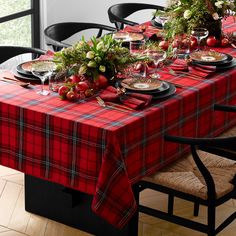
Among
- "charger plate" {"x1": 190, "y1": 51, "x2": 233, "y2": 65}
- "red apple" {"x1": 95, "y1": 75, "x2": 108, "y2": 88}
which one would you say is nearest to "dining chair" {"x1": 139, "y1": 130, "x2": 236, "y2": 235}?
"red apple" {"x1": 95, "y1": 75, "x2": 108, "y2": 88}

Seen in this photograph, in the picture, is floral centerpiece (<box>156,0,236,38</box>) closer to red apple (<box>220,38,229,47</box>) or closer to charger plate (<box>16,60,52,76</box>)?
red apple (<box>220,38,229,47</box>)

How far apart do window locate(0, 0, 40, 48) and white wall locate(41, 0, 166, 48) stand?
0.09 m

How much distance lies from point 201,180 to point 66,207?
853 millimetres

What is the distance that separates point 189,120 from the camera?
3.95 m

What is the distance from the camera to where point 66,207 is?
4164mm

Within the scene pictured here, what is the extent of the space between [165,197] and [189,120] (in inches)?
30.7

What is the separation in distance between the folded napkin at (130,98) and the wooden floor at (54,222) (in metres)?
0.86

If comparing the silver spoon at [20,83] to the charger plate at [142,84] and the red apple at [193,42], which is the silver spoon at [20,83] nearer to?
the charger plate at [142,84]

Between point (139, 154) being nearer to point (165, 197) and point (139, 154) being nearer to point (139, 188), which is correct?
point (139, 188)

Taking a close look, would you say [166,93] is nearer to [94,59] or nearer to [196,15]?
[94,59]

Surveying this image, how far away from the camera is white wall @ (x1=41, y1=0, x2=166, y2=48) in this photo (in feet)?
22.3

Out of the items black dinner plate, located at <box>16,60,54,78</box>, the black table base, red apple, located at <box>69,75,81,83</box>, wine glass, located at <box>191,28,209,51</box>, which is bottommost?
the black table base

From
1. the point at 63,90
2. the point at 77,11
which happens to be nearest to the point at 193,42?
the point at 63,90

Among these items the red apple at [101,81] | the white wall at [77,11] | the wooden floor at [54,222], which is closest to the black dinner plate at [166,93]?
the red apple at [101,81]
